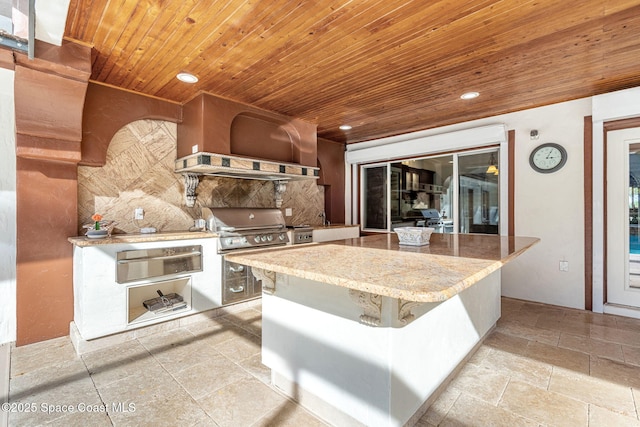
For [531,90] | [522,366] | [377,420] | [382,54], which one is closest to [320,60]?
[382,54]

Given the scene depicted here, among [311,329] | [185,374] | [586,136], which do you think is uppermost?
[586,136]

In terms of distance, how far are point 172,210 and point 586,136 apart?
4.70 metres

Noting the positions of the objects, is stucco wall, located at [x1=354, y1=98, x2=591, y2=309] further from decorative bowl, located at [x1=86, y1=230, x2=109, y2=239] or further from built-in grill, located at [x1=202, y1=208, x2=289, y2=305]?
decorative bowl, located at [x1=86, y1=230, x2=109, y2=239]

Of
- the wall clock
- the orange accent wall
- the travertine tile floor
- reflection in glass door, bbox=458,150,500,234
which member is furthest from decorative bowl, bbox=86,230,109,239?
the wall clock

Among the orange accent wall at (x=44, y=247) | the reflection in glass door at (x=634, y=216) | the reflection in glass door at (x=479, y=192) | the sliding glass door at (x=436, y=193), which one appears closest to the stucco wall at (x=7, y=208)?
the orange accent wall at (x=44, y=247)

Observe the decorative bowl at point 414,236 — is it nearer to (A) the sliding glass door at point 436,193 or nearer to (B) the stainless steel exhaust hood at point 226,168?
(B) the stainless steel exhaust hood at point 226,168

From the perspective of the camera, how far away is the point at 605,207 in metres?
3.28

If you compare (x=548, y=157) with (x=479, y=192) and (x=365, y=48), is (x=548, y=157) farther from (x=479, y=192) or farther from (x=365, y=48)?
(x=365, y=48)

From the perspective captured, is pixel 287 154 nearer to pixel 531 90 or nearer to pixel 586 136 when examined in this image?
pixel 531 90

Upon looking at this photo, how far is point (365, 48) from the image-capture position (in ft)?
7.53

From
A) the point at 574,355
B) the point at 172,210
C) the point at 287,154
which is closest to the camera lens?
the point at 574,355

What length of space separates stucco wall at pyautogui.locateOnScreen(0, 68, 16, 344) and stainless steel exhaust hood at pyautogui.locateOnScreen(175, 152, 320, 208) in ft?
4.41

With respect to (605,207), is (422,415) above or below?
below

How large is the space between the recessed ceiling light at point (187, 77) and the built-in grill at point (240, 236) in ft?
4.29
